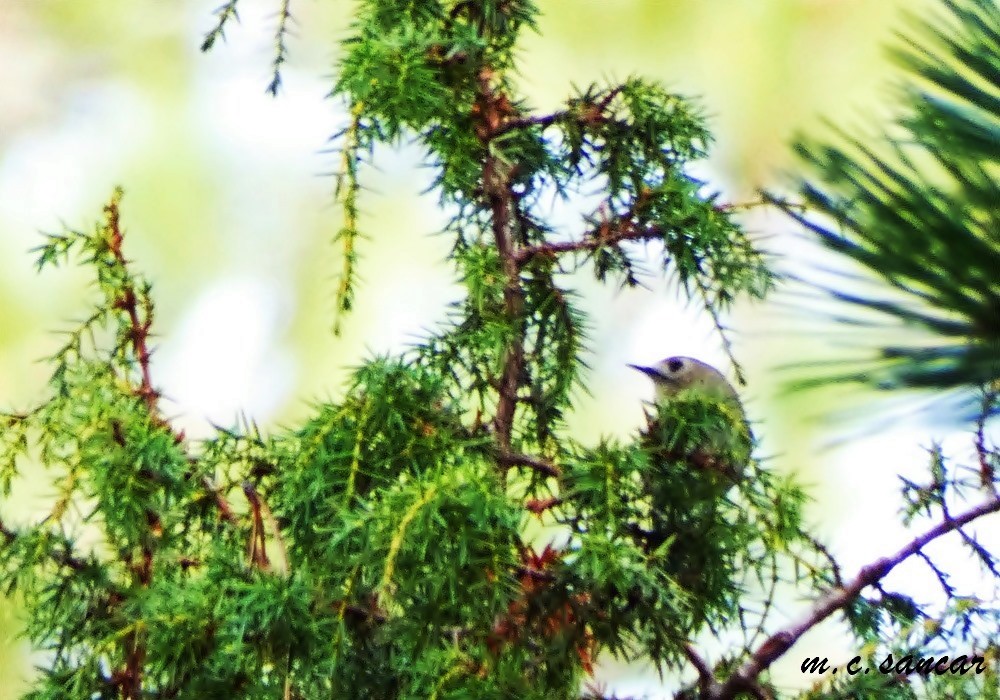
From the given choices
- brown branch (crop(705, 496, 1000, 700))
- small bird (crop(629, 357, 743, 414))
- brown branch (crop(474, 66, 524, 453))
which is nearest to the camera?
brown branch (crop(705, 496, 1000, 700))

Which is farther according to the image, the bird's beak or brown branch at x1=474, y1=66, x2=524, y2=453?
the bird's beak

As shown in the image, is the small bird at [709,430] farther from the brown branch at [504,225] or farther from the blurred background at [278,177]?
the blurred background at [278,177]

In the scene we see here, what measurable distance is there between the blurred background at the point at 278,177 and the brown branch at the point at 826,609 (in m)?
0.40

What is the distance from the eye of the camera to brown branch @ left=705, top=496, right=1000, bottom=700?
0.57 metres

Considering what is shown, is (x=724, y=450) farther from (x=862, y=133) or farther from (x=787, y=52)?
(x=787, y=52)

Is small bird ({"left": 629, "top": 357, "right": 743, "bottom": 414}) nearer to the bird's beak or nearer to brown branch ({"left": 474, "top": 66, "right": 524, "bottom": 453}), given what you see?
the bird's beak

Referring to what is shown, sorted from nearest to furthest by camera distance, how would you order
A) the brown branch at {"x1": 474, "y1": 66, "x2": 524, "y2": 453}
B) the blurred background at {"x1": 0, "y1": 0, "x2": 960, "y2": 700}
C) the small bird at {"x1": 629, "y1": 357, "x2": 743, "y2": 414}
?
the brown branch at {"x1": 474, "y1": 66, "x2": 524, "y2": 453}, the small bird at {"x1": 629, "y1": 357, "x2": 743, "y2": 414}, the blurred background at {"x1": 0, "y1": 0, "x2": 960, "y2": 700}

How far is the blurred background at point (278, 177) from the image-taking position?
3.60 feet

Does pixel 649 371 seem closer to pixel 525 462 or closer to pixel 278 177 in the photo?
pixel 525 462

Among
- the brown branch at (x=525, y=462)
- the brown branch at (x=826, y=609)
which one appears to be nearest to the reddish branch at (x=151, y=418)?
the brown branch at (x=525, y=462)

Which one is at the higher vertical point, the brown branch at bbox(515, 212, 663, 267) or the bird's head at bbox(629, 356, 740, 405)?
the bird's head at bbox(629, 356, 740, 405)

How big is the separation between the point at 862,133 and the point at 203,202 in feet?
3.45

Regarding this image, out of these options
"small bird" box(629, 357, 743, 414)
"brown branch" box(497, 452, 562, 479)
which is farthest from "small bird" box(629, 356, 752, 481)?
"small bird" box(629, 357, 743, 414)

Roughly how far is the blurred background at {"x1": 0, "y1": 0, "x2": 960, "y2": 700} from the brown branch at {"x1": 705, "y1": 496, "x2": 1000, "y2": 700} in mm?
403
